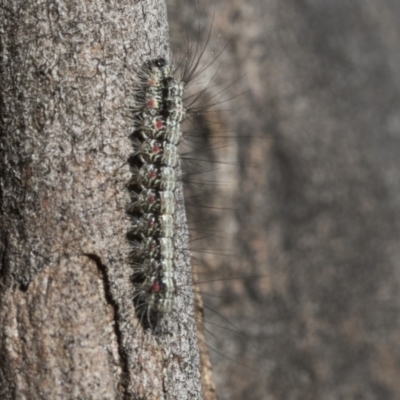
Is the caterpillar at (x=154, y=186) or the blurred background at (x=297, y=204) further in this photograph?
the blurred background at (x=297, y=204)

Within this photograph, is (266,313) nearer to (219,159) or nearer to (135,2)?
→ (219,159)

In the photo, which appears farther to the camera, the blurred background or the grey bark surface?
the blurred background

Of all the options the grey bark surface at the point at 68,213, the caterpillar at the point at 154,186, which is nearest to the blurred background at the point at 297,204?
the caterpillar at the point at 154,186

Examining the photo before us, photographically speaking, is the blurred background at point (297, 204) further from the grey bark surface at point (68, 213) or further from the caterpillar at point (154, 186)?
the grey bark surface at point (68, 213)

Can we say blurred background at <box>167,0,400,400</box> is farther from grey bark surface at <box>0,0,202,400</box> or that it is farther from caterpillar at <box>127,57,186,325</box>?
grey bark surface at <box>0,0,202,400</box>

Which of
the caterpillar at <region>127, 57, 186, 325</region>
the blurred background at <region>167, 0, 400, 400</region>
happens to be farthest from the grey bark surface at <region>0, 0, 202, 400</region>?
the blurred background at <region>167, 0, 400, 400</region>

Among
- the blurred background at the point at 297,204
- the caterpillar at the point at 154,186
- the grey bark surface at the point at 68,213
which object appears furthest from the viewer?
the blurred background at the point at 297,204

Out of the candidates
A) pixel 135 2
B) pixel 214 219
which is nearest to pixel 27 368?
pixel 135 2
